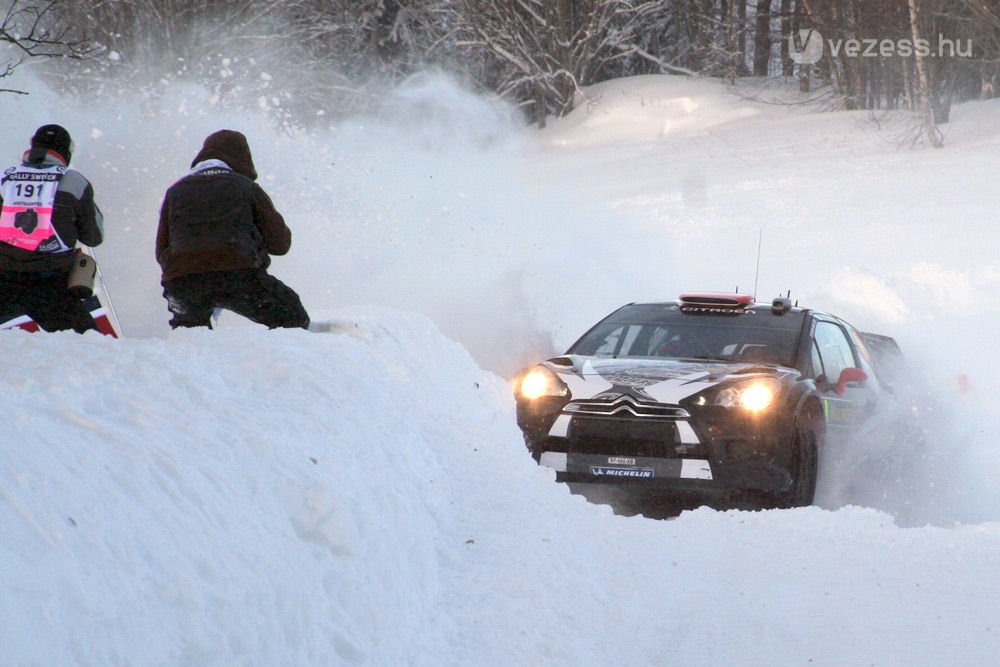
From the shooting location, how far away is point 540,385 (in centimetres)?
698

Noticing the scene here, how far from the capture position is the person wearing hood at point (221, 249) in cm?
621

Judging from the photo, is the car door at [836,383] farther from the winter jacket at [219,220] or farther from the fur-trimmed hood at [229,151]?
the fur-trimmed hood at [229,151]

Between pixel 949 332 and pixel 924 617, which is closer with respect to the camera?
pixel 924 617

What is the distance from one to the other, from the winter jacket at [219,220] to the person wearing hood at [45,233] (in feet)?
1.46

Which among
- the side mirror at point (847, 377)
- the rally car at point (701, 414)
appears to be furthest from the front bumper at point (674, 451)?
the side mirror at point (847, 377)

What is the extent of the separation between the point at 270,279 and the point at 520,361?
19.4ft

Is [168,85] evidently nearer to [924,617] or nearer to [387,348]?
[387,348]

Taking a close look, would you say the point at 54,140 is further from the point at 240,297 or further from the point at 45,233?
the point at 240,297

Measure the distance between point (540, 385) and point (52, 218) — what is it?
276 cm

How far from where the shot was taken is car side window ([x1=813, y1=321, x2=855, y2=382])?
7.65 metres

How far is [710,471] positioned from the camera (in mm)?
6453

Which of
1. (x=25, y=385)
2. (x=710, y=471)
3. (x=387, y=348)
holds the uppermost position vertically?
(x=25, y=385)

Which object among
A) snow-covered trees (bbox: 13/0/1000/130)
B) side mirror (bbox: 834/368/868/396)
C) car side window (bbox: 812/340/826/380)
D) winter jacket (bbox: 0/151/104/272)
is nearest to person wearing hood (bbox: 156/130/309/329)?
winter jacket (bbox: 0/151/104/272)

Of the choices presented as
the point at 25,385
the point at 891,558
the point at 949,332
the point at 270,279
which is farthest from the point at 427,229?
the point at 25,385
